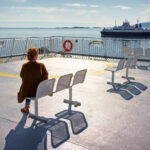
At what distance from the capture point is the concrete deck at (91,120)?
3820 millimetres

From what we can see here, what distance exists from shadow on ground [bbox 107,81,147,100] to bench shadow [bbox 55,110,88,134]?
1.87m

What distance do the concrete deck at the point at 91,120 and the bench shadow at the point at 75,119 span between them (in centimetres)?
5

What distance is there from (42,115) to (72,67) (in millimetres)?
6364

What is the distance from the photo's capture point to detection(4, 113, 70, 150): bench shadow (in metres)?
3.75

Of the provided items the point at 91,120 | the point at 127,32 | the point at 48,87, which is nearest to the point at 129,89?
the point at 91,120

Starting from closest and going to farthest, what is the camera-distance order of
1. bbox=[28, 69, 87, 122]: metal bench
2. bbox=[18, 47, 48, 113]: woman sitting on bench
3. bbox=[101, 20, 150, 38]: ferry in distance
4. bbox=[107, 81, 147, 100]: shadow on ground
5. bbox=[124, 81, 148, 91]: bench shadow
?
bbox=[28, 69, 87, 122]: metal bench → bbox=[18, 47, 48, 113]: woman sitting on bench → bbox=[107, 81, 147, 100]: shadow on ground → bbox=[124, 81, 148, 91]: bench shadow → bbox=[101, 20, 150, 38]: ferry in distance

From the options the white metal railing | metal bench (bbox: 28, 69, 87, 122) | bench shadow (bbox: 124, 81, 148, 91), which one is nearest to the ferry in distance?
the white metal railing

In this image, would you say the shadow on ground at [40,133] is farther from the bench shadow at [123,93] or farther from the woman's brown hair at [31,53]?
the bench shadow at [123,93]

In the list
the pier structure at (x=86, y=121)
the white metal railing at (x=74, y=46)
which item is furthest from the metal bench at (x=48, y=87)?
the white metal railing at (x=74, y=46)

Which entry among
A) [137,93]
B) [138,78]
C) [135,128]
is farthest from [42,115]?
[138,78]

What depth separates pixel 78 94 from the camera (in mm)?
6730

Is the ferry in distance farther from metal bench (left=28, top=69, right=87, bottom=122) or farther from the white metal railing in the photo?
metal bench (left=28, top=69, right=87, bottom=122)

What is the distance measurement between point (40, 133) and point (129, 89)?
13.0ft

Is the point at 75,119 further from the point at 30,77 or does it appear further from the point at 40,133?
the point at 30,77
